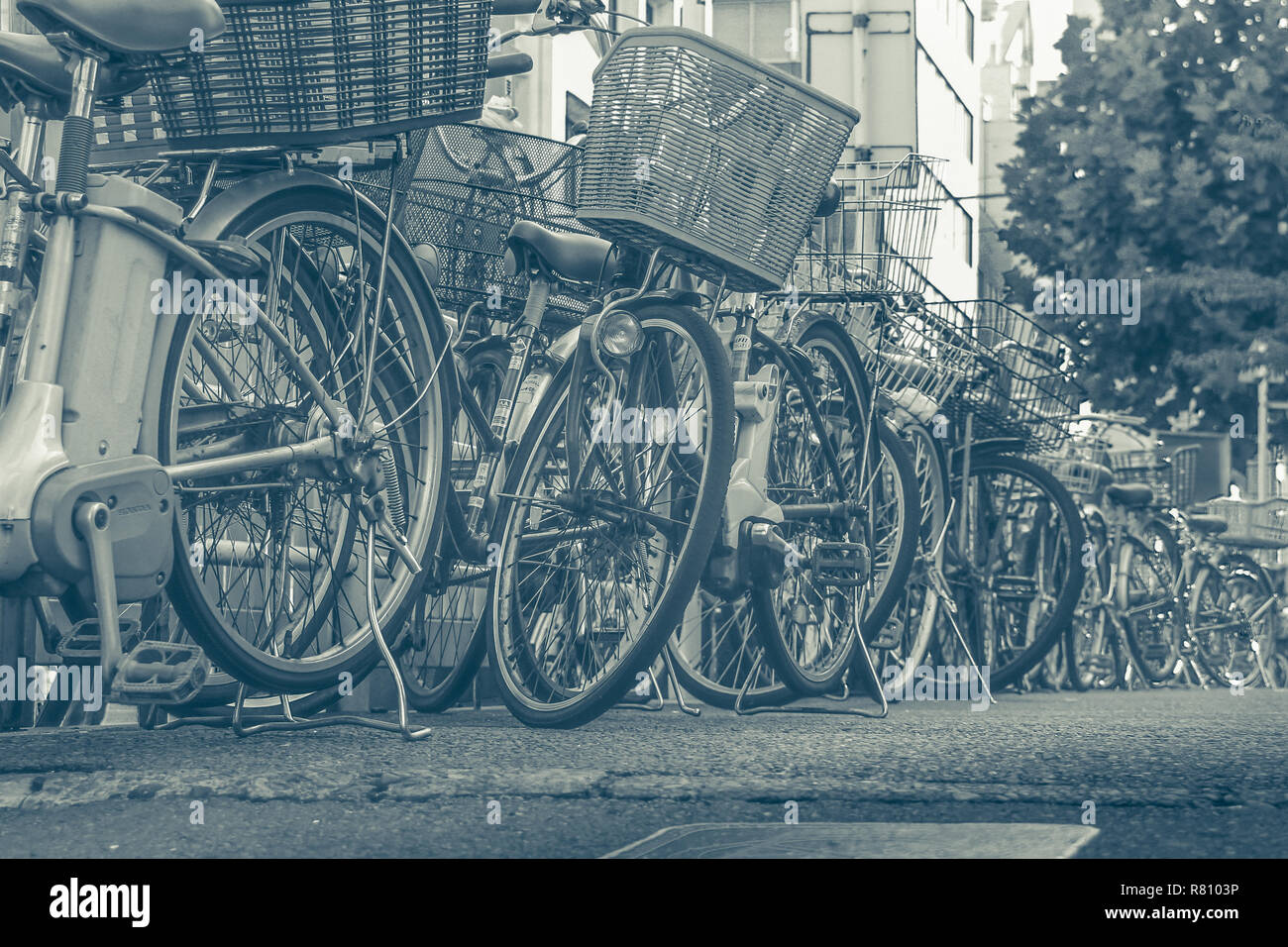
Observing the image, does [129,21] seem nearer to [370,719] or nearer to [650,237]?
[650,237]

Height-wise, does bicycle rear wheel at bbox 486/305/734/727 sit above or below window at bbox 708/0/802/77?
below

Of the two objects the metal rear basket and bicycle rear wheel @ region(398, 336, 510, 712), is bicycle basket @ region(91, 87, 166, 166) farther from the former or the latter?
the metal rear basket

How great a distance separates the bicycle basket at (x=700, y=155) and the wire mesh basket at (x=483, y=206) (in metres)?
0.40

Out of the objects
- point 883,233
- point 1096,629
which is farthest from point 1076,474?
point 883,233

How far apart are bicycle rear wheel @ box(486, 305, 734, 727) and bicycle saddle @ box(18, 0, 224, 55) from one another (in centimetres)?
141

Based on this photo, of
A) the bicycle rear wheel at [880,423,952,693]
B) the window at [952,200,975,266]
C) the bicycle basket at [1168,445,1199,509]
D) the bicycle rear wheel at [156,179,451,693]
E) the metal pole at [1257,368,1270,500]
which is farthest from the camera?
the window at [952,200,975,266]

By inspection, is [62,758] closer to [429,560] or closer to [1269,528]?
[429,560]

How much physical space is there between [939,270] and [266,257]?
2307cm

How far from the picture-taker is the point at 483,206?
4.80m

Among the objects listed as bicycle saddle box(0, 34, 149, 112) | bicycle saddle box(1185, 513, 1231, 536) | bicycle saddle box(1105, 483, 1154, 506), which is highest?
bicycle saddle box(0, 34, 149, 112)

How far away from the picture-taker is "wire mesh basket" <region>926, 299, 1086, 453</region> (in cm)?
736

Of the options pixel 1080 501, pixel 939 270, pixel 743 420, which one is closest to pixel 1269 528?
pixel 1080 501

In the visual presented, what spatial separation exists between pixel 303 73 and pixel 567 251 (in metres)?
1.16

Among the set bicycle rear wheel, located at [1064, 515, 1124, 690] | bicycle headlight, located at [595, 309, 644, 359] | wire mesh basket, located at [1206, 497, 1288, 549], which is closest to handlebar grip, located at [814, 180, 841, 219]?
bicycle headlight, located at [595, 309, 644, 359]
